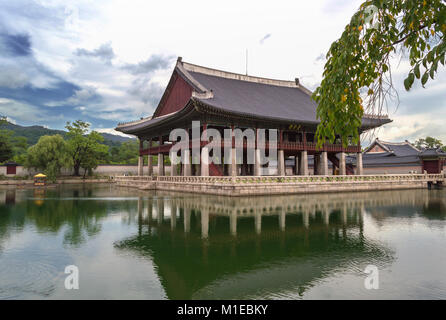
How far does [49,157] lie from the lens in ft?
158

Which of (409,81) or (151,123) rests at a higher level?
(151,123)

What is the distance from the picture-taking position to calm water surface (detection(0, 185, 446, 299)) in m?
5.41

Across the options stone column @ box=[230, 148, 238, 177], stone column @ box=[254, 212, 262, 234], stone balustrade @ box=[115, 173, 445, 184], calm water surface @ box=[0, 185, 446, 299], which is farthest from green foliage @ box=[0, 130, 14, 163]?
stone column @ box=[254, 212, 262, 234]

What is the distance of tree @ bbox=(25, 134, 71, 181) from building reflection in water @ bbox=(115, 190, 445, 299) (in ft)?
138

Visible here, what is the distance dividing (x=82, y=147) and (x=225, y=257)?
54910mm

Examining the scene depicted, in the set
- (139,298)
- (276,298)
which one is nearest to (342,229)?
(276,298)

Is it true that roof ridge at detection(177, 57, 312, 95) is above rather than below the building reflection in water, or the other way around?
above

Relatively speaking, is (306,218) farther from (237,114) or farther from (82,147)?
(82,147)

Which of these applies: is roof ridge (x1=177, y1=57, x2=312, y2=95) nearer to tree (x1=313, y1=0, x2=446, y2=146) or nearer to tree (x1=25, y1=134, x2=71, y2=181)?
tree (x1=25, y1=134, x2=71, y2=181)

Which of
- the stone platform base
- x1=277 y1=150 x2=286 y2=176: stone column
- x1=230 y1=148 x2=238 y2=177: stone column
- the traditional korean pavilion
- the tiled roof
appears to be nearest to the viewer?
the stone platform base

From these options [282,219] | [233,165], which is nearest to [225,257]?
[282,219]

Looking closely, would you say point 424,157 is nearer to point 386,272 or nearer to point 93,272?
point 386,272

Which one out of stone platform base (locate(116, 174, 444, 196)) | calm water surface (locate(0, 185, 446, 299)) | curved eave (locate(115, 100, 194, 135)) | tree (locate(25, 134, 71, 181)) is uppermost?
curved eave (locate(115, 100, 194, 135))

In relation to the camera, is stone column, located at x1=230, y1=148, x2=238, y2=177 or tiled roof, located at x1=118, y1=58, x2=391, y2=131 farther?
tiled roof, located at x1=118, y1=58, x2=391, y2=131
